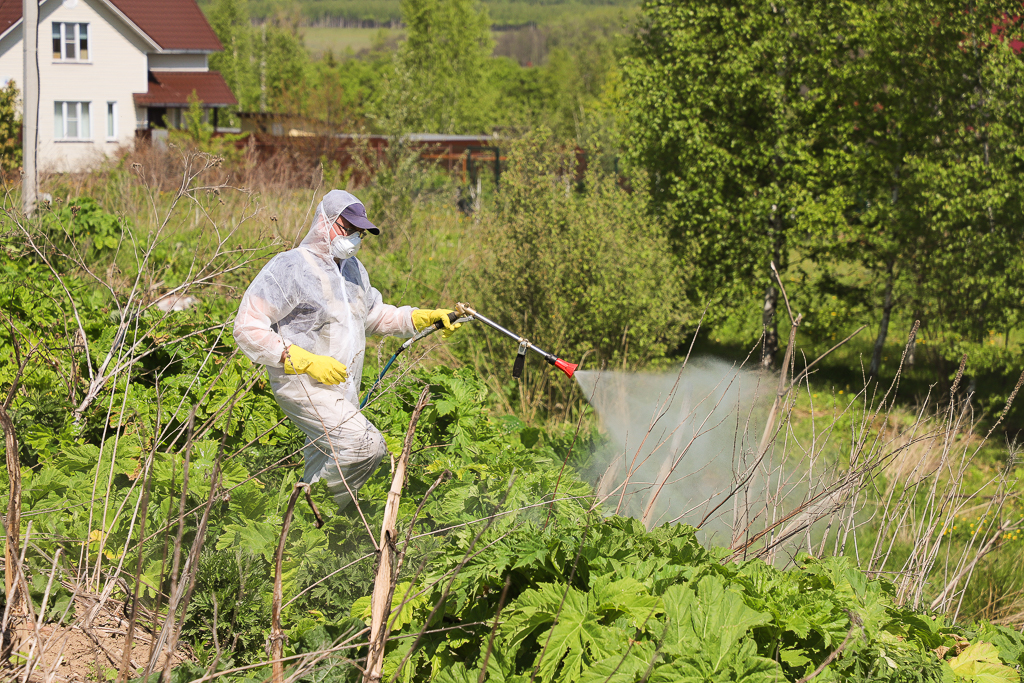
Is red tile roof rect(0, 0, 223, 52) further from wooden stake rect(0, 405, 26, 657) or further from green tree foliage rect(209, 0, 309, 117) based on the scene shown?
wooden stake rect(0, 405, 26, 657)

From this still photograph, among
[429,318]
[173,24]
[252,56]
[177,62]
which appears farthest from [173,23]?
[429,318]

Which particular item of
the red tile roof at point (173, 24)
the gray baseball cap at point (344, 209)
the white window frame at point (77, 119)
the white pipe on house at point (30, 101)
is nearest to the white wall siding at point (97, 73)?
the white window frame at point (77, 119)

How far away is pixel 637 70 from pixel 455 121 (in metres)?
29.6

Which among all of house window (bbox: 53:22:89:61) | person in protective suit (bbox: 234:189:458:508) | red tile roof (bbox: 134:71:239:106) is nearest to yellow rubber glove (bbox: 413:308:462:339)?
person in protective suit (bbox: 234:189:458:508)

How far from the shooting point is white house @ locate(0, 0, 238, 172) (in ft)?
88.9

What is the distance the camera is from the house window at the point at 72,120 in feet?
90.0

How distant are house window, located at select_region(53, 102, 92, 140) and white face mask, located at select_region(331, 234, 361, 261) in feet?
91.3

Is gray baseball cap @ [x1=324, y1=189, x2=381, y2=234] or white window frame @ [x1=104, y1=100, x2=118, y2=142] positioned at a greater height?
white window frame @ [x1=104, y1=100, x2=118, y2=142]

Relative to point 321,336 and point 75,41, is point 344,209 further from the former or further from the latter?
point 75,41

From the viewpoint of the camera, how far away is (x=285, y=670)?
2477 millimetres

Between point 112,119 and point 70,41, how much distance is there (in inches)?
113

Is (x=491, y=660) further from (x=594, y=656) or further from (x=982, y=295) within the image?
(x=982, y=295)

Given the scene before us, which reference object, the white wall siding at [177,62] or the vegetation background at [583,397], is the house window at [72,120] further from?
the vegetation background at [583,397]

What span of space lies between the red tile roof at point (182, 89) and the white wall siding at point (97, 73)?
1.92 feet
